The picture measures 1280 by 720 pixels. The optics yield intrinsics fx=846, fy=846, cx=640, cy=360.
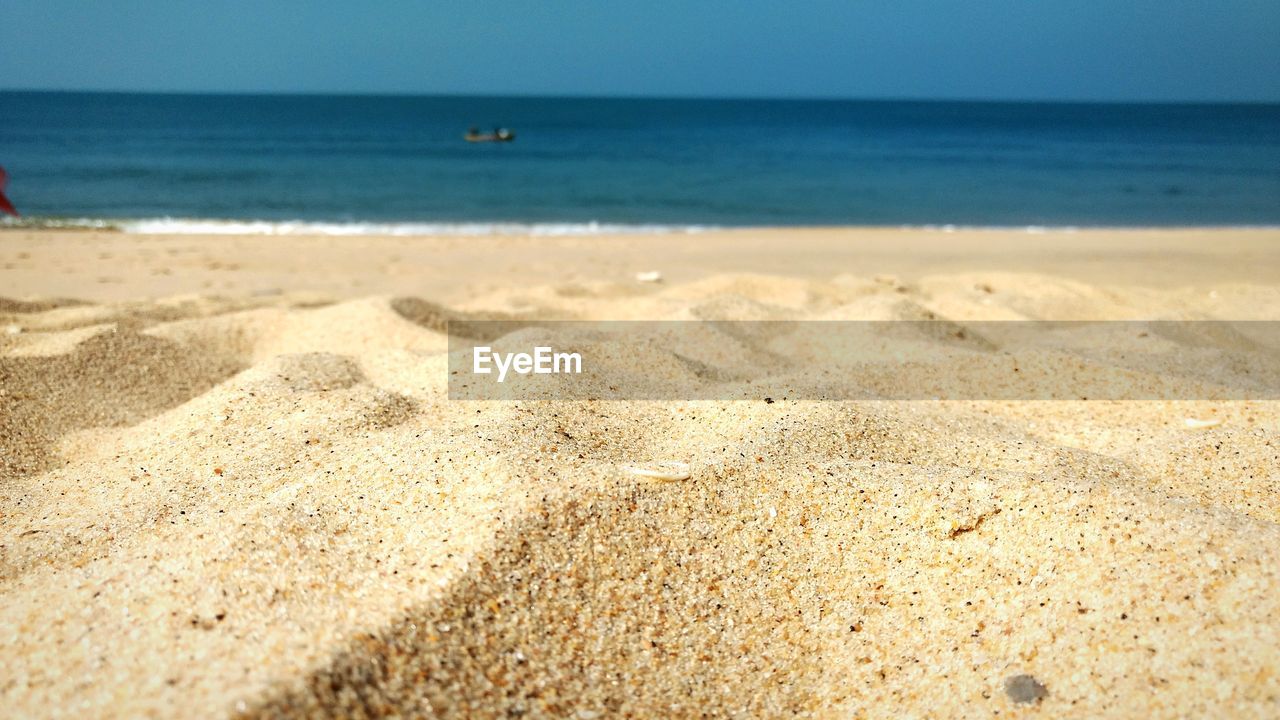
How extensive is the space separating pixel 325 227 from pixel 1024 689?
12249mm

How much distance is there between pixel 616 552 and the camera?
211 centimetres

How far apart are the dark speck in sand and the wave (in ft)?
32.4

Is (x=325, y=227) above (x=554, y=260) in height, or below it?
below

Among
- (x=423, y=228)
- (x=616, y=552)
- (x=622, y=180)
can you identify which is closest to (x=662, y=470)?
(x=616, y=552)

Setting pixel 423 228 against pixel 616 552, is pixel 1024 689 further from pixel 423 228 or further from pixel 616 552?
pixel 423 228

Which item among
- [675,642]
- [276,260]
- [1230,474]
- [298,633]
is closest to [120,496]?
[298,633]

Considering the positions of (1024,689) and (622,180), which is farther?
(622,180)

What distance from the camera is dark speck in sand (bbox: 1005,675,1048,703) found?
1661 mm

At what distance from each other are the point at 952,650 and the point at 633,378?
6.36 ft

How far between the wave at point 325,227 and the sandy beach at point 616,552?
26.3 ft

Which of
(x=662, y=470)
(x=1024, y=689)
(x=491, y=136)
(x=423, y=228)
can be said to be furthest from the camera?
(x=491, y=136)

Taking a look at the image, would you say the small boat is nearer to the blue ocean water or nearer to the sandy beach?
the blue ocean water

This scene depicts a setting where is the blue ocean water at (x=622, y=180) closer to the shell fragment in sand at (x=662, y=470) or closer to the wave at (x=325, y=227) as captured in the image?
the wave at (x=325, y=227)

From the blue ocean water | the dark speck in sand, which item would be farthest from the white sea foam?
the dark speck in sand
